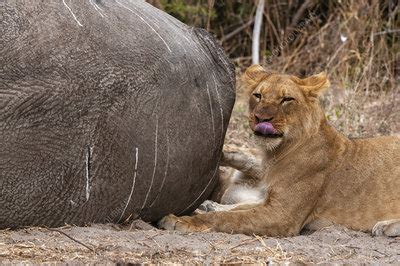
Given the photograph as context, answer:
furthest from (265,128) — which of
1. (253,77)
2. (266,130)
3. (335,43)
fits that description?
(335,43)

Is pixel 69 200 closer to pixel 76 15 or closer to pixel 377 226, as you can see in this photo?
pixel 76 15

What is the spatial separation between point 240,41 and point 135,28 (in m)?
5.97

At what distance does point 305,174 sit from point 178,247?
123 cm

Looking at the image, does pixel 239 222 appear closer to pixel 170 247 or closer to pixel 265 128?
pixel 265 128

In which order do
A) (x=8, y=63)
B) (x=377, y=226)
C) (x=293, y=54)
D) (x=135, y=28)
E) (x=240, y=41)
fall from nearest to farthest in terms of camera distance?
(x=8, y=63) < (x=135, y=28) < (x=377, y=226) < (x=293, y=54) < (x=240, y=41)

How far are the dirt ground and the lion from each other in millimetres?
131

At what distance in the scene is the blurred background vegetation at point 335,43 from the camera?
8234 millimetres

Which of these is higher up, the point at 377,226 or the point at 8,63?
the point at 8,63

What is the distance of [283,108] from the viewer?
17.9 feet

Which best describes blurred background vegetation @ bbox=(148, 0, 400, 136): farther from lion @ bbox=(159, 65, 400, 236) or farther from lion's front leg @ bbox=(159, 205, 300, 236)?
lion's front leg @ bbox=(159, 205, 300, 236)

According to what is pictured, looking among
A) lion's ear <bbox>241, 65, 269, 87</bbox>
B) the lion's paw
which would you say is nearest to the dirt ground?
the lion's paw

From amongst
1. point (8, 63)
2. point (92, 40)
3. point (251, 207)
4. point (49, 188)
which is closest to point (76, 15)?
point (92, 40)

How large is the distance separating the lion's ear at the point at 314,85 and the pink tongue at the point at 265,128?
0.36m

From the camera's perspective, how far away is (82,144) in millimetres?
4754
